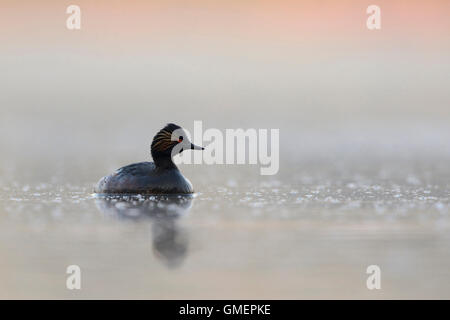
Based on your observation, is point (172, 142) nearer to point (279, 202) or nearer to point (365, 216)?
point (279, 202)

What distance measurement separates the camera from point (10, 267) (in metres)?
7.03

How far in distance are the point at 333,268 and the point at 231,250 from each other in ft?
3.43

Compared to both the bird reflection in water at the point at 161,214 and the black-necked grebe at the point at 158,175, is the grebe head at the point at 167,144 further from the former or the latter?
the bird reflection in water at the point at 161,214

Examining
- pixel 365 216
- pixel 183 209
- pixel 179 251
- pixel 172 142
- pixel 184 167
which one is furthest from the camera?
pixel 184 167

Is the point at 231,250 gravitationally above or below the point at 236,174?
below

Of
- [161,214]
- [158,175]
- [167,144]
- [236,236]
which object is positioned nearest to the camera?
[236,236]

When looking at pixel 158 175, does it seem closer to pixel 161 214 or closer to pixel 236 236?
pixel 161 214

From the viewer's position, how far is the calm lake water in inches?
255

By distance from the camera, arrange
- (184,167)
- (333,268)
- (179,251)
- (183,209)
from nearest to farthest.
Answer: (333,268) → (179,251) → (183,209) → (184,167)

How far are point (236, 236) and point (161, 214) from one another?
5.46 ft

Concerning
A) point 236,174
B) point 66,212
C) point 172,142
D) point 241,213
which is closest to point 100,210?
point 66,212

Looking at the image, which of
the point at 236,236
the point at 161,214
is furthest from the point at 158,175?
the point at 236,236

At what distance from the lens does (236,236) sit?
A: 832 cm

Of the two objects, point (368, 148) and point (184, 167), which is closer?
point (184, 167)
